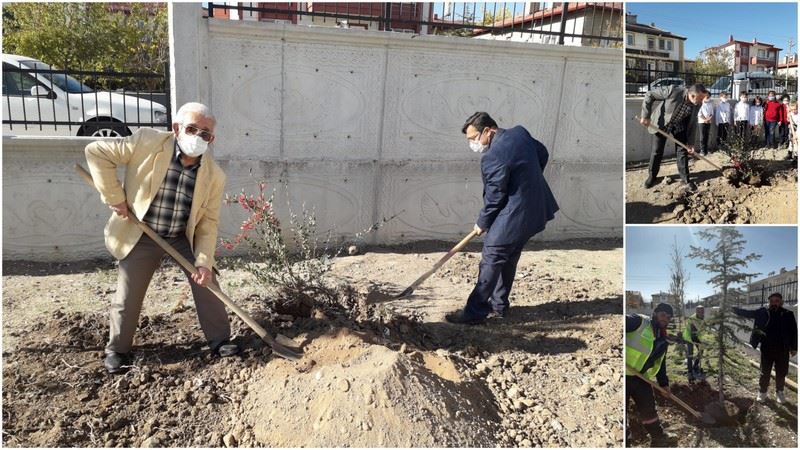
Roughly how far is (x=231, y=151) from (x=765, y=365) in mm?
4719

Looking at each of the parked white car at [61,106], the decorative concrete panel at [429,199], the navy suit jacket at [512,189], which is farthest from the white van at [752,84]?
the parked white car at [61,106]

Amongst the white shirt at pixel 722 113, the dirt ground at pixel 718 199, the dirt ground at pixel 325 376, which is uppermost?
the white shirt at pixel 722 113

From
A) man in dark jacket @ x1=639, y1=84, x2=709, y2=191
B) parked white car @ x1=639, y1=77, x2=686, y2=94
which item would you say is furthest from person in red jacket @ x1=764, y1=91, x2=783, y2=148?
man in dark jacket @ x1=639, y1=84, x2=709, y2=191

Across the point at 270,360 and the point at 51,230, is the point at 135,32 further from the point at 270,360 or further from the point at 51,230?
the point at 270,360

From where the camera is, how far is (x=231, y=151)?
6.05 meters

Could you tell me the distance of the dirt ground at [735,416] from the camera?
2809mm

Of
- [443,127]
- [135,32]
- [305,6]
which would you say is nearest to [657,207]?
[443,127]

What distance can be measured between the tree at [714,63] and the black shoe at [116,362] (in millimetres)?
7002

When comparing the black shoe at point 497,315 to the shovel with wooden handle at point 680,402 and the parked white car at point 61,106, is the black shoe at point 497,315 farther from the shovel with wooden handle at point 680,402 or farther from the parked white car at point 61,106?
the parked white car at point 61,106

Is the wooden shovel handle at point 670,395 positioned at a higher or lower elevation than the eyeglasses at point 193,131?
lower

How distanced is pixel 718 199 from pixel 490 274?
3583 mm

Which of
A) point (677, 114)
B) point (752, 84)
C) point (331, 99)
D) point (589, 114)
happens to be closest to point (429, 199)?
point (331, 99)

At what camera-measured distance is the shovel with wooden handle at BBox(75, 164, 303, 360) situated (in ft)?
12.0

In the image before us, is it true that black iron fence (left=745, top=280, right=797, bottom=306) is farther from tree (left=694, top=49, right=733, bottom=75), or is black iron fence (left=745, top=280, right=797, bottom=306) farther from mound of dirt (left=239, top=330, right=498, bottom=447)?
tree (left=694, top=49, right=733, bottom=75)
